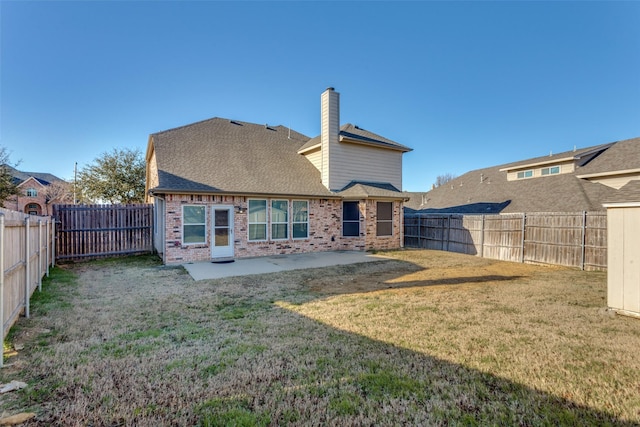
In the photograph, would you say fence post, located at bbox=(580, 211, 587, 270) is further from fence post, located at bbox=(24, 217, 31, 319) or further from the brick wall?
fence post, located at bbox=(24, 217, 31, 319)

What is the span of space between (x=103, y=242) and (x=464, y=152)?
32.4m

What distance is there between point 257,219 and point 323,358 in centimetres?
881

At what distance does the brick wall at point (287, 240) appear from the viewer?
1013cm

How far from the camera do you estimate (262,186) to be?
11.9 m

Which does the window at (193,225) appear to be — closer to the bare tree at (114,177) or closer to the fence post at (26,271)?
the fence post at (26,271)

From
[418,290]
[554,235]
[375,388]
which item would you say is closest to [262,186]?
[418,290]

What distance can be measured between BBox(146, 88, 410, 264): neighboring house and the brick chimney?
0.05 metres

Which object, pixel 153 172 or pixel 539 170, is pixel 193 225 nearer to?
pixel 153 172

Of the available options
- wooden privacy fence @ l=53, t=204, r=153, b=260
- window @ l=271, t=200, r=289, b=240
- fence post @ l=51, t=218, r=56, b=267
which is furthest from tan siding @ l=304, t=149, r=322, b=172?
fence post @ l=51, t=218, r=56, b=267

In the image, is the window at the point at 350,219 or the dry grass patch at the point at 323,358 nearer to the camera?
the dry grass patch at the point at 323,358

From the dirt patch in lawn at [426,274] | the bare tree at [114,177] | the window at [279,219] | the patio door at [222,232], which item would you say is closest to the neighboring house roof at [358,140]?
the window at [279,219]

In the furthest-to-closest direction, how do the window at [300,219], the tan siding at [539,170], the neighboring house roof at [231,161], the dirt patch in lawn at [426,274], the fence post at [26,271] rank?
the tan siding at [539,170] → the window at [300,219] → the neighboring house roof at [231,161] → the dirt patch in lawn at [426,274] → the fence post at [26,271]

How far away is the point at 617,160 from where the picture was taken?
14430 millimetres

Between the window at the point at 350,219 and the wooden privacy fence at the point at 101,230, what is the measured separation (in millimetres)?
8487
